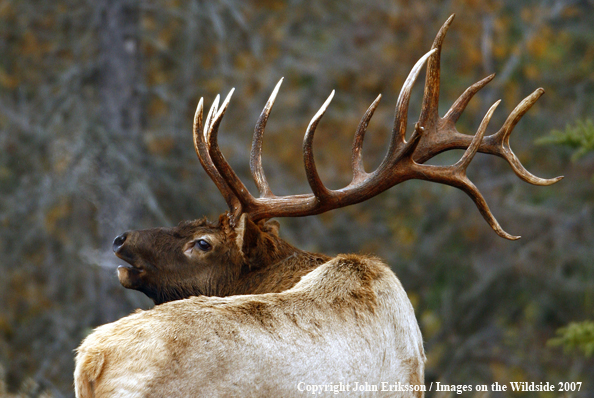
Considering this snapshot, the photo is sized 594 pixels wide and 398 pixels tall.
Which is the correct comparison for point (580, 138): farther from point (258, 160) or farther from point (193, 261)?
point (193, 261)

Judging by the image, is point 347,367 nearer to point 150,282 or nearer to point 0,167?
point 150,282

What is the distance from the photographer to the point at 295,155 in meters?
15.1

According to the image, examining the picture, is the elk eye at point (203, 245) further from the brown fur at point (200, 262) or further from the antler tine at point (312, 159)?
the antler tine at point (312, 159)

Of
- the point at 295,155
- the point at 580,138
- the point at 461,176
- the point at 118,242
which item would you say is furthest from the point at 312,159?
the point at 295,155

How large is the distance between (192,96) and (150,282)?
7431 mm

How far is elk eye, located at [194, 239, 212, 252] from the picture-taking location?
4609 mm

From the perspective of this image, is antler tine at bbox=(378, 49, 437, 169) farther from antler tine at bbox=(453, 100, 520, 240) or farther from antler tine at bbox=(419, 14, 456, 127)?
antler tine at bbox=(453, 100, 520, 240)

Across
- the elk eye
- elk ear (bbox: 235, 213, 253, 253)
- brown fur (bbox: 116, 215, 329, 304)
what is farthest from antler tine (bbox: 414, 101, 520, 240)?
the elk eye

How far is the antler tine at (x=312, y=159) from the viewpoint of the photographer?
4.16 m

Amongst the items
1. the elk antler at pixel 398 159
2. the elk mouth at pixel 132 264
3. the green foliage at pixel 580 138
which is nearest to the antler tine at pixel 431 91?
the elk antler at pixel 398 159

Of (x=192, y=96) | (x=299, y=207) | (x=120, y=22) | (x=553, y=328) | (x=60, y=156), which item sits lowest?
(x=553, y=328)

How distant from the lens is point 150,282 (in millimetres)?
4598

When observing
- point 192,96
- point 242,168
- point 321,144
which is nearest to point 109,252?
point 242,168

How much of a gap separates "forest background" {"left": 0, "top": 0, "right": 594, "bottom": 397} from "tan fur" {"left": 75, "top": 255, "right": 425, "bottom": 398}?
17.3 ft
